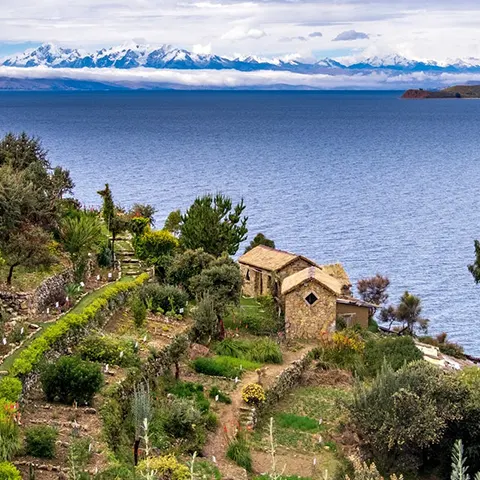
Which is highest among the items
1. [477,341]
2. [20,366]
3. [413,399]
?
[20,366]

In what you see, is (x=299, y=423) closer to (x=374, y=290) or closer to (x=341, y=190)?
(x=374, y=290)

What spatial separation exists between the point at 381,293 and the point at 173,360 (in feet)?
95.8

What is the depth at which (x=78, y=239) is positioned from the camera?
40.9 meters

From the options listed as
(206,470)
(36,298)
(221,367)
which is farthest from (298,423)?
(36,298)

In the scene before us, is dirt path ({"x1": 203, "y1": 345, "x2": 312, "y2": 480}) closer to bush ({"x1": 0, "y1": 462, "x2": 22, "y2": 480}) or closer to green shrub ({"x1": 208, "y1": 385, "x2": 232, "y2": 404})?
green shrub ({"x1": 208, "y1": 385, "x2": 232, "y2": 404})

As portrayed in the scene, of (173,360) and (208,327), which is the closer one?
(173,360)

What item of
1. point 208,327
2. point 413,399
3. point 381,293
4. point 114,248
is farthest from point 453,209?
point 413,399

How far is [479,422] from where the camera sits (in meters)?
29.9

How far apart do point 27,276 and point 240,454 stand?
1355 cm

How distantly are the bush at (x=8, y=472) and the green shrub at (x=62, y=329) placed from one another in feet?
20.8

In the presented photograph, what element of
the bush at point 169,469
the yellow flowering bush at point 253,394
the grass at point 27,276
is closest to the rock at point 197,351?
the yellow flowering bush at point 253,394

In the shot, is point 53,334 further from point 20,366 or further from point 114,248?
point 114,248

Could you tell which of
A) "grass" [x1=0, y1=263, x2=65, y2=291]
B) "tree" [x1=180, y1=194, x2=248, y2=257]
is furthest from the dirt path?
"tree" [x1=180, y1=194, x2=248, y2=257]

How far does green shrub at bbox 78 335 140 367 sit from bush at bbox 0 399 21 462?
7.49 meters
